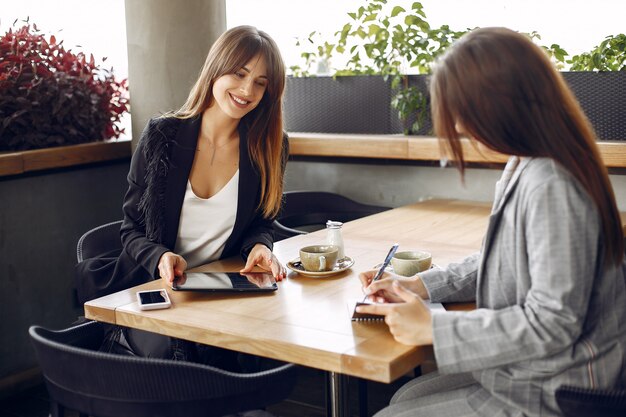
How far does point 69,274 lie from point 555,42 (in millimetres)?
2488

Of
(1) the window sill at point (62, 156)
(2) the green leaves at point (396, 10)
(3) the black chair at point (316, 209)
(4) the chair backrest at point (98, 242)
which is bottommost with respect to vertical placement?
(3) the black chair at point (316, 209)

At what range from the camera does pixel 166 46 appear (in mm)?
3713

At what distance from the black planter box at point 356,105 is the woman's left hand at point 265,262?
1.52 metres

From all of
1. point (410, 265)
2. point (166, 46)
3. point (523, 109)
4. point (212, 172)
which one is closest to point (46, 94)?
point (166, 46)

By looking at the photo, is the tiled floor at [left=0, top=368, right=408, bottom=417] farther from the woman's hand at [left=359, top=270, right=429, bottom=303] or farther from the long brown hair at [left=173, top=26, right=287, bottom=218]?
the woman's hand at [left=359, top=270, right=429, bottom=303]

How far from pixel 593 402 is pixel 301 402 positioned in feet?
6.78

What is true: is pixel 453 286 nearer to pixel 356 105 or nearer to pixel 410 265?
pixel 410 265

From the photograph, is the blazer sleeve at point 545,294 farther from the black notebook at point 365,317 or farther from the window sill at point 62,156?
the window sill at point 62,156

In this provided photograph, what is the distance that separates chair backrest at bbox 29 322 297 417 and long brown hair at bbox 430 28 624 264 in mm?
700

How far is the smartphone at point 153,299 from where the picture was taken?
199cm

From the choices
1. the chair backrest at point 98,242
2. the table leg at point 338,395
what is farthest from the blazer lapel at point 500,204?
the chair backrest at point 98,242

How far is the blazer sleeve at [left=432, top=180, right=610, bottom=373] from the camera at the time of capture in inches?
58.3

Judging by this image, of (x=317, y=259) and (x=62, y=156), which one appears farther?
(x=62, y=156)

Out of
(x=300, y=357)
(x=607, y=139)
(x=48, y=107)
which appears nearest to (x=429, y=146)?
(x=607, y=139)
